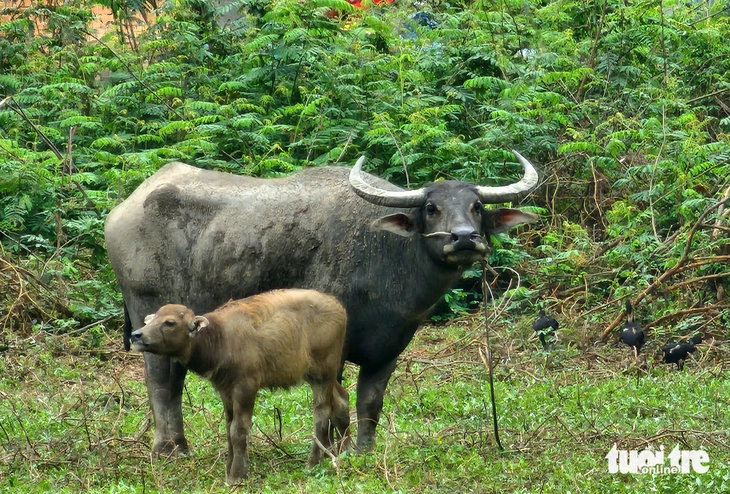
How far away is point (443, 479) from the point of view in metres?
6.18

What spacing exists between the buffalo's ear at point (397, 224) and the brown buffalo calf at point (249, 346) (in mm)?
679

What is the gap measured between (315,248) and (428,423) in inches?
64.0

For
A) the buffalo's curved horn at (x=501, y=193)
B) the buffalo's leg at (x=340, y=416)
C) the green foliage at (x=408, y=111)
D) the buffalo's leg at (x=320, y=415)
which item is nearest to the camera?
the buffalo's leg at (x=320, y=415)

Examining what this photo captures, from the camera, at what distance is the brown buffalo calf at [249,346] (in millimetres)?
6336

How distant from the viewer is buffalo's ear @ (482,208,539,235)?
24.2ft

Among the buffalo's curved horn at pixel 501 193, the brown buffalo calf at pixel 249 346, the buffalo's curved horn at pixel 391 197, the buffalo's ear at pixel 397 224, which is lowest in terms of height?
the brown buffalo calf at pixel 249 346

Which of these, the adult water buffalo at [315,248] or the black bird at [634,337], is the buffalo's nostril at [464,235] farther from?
the black bird at [634,337]

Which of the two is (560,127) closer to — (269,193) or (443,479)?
(269,193)

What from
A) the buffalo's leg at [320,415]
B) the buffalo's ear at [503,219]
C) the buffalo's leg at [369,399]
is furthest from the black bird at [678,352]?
the buffalo's leg at [320,415]

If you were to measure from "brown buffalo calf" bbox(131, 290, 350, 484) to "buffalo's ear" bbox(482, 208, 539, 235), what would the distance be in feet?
4.23

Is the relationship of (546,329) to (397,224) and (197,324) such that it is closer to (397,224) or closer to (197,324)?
(397,224)

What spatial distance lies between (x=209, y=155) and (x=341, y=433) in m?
6.04

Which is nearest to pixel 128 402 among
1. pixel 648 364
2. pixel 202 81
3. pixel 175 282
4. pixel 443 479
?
pixel 175 282

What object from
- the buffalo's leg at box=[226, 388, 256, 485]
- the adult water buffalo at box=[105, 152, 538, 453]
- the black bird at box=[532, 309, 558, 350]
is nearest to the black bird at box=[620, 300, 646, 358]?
the black bird at box=[532, 309, 558, 350]
